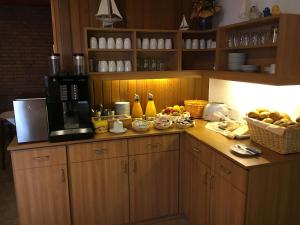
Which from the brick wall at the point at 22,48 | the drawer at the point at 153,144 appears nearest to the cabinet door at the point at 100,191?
the drawer at the point at 153,144

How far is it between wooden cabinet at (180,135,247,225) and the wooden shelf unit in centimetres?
69

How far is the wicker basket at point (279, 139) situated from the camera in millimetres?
1692

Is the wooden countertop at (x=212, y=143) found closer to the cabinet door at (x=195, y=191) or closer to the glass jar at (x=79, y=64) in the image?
the cabinet door at (x=195, y=191)

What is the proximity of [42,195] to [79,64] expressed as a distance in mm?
1135

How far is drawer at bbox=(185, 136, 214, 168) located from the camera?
2000mm

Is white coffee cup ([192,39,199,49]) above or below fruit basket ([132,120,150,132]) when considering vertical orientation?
above

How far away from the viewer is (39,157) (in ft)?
6.70

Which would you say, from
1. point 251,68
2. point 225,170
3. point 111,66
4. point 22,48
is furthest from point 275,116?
point 22,48

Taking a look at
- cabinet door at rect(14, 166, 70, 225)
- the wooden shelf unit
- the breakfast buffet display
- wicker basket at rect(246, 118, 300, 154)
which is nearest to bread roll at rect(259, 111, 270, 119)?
the breakfast buffet display

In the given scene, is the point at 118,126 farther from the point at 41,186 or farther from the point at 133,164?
the point at 41,186

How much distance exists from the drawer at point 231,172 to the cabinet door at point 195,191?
0.19 meters

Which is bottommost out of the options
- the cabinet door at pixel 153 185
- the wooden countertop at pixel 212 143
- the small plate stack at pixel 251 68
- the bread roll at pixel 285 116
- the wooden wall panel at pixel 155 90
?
the cabinet door at pixel 153 185

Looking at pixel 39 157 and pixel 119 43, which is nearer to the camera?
pixel 39 157

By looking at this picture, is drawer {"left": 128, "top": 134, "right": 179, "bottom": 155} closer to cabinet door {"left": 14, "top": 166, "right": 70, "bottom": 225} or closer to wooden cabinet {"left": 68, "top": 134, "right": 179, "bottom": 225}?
wooden cabinet {"left": 68, "top": 134, "right": 179, "bottom": 225}
